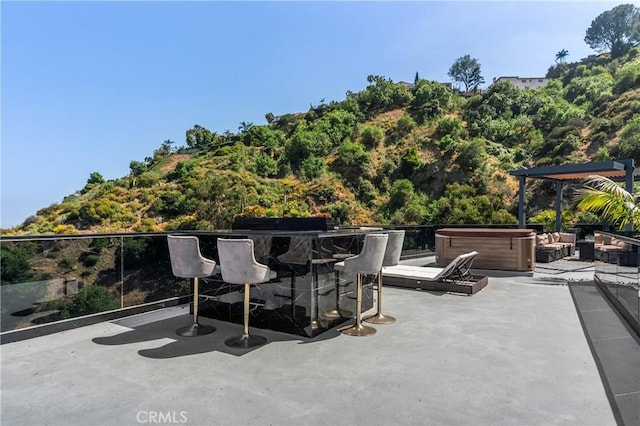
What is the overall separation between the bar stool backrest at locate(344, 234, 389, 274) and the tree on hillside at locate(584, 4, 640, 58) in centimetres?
6734

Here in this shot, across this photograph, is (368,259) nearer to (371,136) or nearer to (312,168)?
(312,168)

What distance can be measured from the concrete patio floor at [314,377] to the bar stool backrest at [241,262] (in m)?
0.70

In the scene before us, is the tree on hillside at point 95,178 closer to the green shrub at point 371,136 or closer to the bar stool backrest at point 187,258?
the green shrub at point 371,136

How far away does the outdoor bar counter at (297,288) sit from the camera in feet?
12.9

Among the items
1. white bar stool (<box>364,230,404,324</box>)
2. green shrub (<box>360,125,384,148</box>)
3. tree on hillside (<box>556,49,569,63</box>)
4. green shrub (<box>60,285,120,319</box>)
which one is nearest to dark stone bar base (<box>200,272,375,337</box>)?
white bar stool (<box>364,230,404,324</box>)

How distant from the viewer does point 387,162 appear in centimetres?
3662

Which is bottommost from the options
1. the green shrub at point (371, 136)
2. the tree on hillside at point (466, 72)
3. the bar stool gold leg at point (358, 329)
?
the bar stool gold leg at point (358, 329)

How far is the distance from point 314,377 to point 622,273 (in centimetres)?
456

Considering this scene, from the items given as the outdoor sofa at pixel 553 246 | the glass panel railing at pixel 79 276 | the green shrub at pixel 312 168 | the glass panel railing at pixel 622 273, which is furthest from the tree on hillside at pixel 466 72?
the glass panel railing at pixel 79 276

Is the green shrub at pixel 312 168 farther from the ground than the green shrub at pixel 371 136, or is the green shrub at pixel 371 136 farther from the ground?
the green shrub at pixel 371 136

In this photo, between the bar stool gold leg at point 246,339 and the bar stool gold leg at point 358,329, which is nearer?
the bar stool gold leg at point 246,339

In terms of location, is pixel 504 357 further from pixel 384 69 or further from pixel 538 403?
pixel 384 69

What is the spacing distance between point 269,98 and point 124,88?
24.3 m

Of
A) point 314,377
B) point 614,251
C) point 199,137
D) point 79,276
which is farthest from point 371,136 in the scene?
point 314,377
